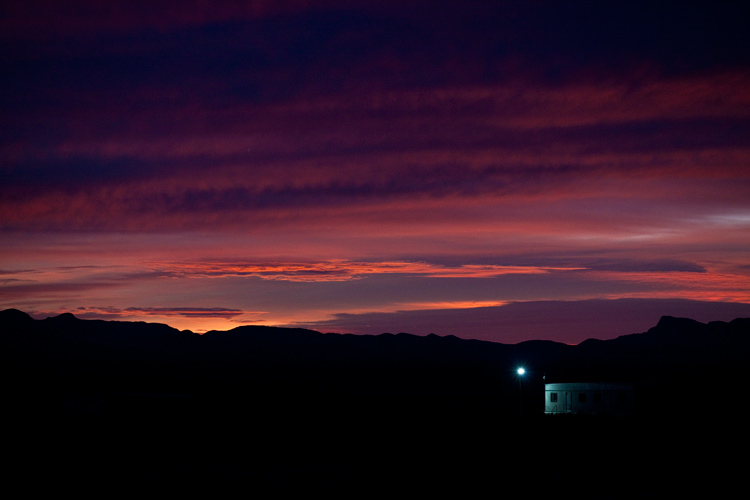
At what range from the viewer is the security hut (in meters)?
59.3

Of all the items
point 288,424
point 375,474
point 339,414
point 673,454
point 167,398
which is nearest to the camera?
point 375,474

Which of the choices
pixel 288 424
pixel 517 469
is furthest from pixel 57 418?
pixel 517 469

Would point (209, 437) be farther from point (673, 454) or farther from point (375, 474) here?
point (673, 454)

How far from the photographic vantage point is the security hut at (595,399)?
195 feet

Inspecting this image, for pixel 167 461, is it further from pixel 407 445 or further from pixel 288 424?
pixel 288 424

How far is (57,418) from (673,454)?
4267 cm

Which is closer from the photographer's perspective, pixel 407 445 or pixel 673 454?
pixel 673 454

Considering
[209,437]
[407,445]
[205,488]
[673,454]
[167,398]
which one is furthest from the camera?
[167,398]

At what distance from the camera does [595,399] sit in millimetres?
60156

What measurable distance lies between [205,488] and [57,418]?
3233 centimetres

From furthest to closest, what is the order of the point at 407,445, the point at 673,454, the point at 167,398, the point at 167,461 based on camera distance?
the point at 167,398 → the point at 407,445 → the point at 673,454 → the point at 167,461

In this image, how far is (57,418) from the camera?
191ft

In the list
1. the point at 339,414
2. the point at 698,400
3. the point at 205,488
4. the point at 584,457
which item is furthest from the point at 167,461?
the point at 698,400

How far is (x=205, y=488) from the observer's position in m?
30.8
